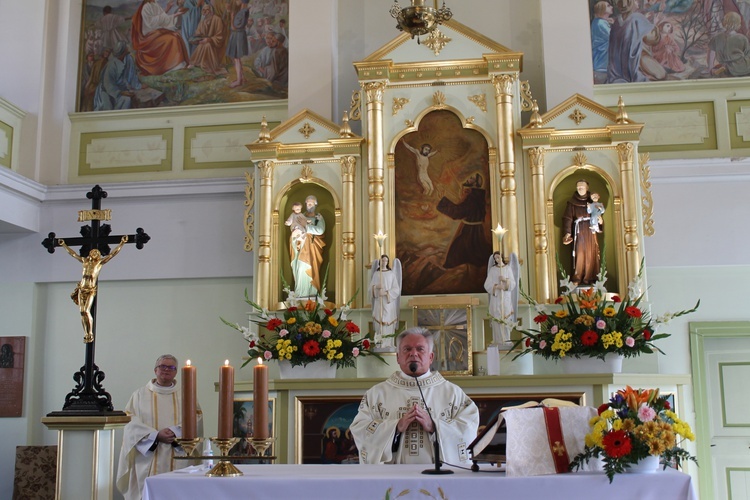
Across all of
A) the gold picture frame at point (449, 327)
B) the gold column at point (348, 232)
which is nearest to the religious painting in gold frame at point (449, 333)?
the gold picture frame at point (449, 327)

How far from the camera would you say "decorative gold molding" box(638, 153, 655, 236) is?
9.80 m

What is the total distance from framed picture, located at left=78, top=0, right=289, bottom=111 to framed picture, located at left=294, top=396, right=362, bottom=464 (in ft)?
16.5

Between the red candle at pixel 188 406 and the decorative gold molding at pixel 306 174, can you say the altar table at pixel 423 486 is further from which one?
the decorative gold molding at pixel 306 174

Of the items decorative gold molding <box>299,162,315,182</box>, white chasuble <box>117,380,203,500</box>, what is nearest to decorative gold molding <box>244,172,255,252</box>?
decorative gold molding <box>299,162,315,182</box>

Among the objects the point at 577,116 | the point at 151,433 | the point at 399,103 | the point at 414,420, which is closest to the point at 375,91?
the point at 399,103

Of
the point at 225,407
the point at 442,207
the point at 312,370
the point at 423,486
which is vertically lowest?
the point at 423,486

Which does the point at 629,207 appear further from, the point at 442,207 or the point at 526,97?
the point at 442,207

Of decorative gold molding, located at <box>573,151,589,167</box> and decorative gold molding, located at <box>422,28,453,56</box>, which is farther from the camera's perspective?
decorative gold molding, located at <box>422,28,453,56</box>

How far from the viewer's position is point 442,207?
9977mm

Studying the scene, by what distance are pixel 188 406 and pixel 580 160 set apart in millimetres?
6809

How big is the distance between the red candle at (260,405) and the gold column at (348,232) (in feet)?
18.3

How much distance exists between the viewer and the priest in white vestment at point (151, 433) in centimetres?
789

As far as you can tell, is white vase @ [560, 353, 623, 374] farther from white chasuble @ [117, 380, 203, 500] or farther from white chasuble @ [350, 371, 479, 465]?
white chasuble @ [117, 380, 203, 500]

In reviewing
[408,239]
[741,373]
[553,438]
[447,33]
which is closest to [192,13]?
[447,33]
